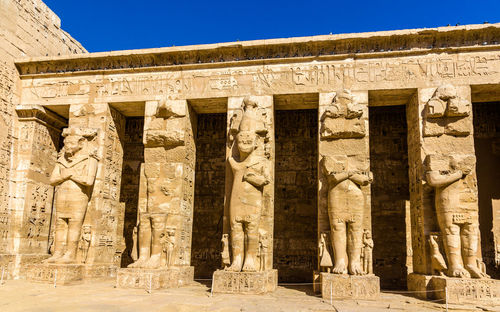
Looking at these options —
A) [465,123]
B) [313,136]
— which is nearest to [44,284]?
[313,136]

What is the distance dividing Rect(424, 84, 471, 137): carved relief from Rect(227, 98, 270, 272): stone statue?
349cm

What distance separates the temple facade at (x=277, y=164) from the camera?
8.23m

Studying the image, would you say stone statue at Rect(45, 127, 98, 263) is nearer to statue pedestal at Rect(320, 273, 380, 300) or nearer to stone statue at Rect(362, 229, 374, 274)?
statue pedestal at Rect(320, 273, 380, 300)

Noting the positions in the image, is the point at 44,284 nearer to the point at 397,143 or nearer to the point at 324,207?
the point at 324,207

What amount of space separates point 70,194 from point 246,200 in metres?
3.95

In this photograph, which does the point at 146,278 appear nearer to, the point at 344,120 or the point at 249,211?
the point at 249,211

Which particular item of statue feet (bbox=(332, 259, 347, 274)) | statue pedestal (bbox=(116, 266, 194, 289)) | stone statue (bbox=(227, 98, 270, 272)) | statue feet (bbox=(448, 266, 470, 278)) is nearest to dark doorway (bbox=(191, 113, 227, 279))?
statue pedestal (bbox=(116, 266, 194, 289))

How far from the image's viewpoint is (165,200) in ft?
30.6

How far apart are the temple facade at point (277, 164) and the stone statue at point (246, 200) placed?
29 millimetres

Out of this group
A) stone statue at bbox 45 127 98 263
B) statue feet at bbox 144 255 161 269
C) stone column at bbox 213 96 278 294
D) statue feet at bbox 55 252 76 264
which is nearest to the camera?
stone column at bbox 213 96 278 294

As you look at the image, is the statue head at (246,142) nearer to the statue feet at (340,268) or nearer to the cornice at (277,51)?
the cornice at (277,51)

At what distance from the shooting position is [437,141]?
8.75 m

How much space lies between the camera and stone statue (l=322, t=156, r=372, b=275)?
8.13 metres

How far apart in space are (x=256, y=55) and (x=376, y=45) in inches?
103
